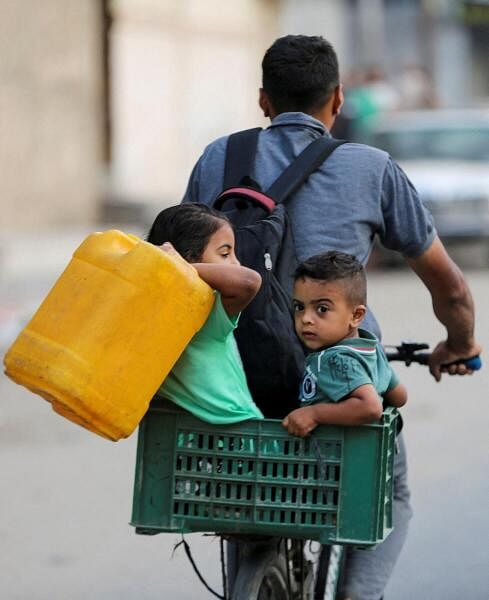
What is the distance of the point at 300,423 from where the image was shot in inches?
125

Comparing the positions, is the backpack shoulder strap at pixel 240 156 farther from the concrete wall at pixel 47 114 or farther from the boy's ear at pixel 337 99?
the concrete wall at pixel 47 114

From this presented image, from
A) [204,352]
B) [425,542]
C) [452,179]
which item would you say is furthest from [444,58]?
[204,352]

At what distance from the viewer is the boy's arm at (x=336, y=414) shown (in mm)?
3174

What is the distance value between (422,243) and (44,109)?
1392cm

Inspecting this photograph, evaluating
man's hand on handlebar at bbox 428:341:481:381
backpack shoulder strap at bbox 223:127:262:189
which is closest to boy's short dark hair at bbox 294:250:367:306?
backpack shoulder strap at bbox 223:127:262:189

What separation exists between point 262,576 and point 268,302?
0.68 metres

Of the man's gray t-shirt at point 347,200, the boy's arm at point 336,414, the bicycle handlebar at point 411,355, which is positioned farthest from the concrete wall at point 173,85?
the boy's arm at point 336,414

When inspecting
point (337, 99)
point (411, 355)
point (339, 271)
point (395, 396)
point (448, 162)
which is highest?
point (337, 99)

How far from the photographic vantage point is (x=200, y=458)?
3.26 meters

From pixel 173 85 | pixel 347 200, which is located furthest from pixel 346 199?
pixel 173 85

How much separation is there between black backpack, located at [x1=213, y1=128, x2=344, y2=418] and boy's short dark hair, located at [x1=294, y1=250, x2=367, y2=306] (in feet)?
0.44

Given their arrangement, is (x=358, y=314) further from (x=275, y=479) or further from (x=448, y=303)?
(x=448, y=303)

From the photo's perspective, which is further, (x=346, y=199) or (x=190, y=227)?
(x=346, y=199)

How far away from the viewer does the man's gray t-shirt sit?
12.1 feet
